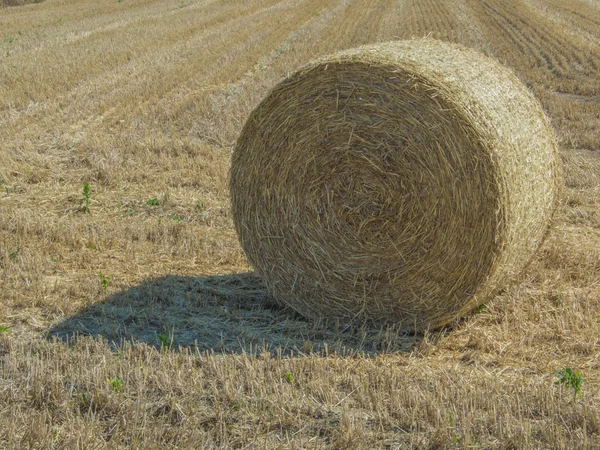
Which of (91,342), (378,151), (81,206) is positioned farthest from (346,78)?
(81,206)

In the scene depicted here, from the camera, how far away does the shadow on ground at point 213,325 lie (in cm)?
513

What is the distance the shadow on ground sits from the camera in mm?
5133

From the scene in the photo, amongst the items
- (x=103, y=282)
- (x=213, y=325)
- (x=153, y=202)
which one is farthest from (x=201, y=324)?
(x=153, y=202)

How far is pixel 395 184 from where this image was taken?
17.0ft

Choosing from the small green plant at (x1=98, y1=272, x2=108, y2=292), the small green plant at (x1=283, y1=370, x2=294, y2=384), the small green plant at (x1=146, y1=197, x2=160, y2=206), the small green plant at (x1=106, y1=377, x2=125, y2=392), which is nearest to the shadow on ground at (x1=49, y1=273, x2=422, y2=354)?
the small green plant at (x1=98, y1=272, x2=108, y2=292)

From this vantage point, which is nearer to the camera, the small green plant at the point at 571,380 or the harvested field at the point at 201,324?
the harvested field at the point at 201,324

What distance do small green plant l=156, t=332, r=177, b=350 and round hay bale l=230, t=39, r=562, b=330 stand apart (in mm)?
917

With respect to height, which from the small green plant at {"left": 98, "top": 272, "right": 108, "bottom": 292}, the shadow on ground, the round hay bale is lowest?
the shadow on ground

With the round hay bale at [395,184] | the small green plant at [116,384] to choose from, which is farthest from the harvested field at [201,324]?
the round hay bale at [395,184]

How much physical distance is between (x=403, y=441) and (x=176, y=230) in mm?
3897

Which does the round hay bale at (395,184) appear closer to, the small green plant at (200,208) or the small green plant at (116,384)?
the small green plant at (116,384)

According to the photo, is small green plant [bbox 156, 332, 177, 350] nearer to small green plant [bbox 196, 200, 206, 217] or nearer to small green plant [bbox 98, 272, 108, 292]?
small green plant [bbox 98, 272, 108, 292]

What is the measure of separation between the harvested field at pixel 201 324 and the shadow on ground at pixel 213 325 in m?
0.02

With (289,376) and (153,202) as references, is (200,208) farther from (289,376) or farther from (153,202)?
(289,376)
